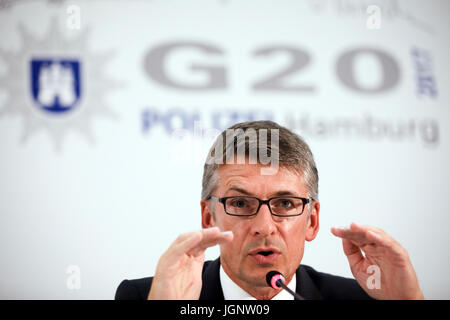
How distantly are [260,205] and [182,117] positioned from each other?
161cm

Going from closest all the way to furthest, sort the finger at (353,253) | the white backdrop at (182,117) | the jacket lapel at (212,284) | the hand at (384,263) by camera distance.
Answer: the hand at (384,263), the finger at (353,253), the jacket lapel at (212,284), the white backdrop at (182,117)

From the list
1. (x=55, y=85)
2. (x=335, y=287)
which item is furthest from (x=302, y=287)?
(x=55, y=85)

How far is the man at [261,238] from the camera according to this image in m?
1.18

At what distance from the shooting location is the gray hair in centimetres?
151

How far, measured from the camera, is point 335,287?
176 cm

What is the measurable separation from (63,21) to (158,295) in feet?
7.78

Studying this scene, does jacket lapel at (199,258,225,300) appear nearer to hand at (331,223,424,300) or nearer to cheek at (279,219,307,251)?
cheek at (279,219,307,251)

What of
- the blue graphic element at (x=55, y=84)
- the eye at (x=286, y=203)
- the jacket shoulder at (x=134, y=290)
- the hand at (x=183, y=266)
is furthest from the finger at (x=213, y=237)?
the blue graphic element at (x=55, y=84)

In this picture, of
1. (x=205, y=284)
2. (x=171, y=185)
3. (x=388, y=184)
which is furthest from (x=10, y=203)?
(x=388, y=184)

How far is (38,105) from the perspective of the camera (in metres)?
2.76

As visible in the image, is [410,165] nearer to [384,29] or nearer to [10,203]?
[384,29]

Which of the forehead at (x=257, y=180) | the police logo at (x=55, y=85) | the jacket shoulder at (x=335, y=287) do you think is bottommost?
the jacket shoulder at (x=335, y=287)

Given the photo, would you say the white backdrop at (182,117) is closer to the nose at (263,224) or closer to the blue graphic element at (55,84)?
the blue graphic element at (55,84)

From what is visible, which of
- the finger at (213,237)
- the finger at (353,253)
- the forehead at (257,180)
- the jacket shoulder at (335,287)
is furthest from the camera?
the jacket shoulder at (335,287)
